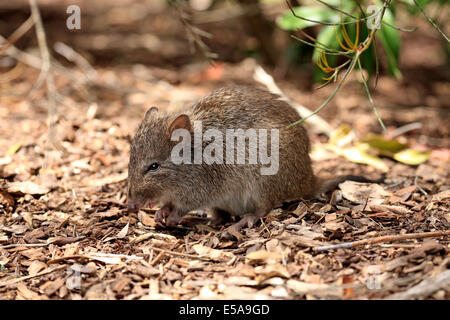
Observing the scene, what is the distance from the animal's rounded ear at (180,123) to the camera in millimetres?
4898

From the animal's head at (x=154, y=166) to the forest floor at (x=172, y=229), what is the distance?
13.4 inches

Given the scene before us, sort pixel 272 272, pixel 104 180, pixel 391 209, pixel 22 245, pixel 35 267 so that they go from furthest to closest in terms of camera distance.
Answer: pixel 104 180 < pixel 391 209 < pixel 22 245 < pixel 35 267 < pixel 272 272

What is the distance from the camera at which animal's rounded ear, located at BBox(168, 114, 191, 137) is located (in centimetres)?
490

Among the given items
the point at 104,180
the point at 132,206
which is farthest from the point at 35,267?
the point at 104,180

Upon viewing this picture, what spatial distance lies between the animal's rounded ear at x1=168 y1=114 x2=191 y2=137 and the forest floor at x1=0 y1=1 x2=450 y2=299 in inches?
38.4

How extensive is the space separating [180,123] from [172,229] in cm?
106

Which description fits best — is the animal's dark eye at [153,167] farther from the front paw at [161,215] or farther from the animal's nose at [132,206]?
the front paw at [161,215]

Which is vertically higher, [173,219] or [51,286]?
[173,219]

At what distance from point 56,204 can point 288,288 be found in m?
2.84

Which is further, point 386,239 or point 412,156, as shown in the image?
point 412,156

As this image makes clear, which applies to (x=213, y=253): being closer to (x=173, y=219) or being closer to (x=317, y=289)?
(x=173, y=219)

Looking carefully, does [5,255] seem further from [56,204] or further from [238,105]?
[238,105]

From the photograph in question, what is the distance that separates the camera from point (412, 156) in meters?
6.56
